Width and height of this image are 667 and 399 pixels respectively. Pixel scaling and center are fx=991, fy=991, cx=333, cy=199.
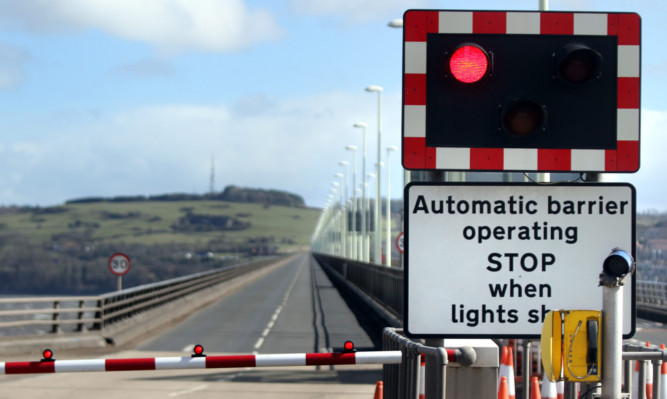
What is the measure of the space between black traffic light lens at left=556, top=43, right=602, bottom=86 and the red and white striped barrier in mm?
2339

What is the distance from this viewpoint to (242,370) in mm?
19234

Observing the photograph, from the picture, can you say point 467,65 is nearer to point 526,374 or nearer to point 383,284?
point 526,374

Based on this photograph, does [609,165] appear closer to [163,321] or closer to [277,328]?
[277,328]

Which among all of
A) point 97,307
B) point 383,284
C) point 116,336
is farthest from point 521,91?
point 383,284

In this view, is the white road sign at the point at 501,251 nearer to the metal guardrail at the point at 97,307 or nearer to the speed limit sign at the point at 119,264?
the metal guardrail at the point at 97,307

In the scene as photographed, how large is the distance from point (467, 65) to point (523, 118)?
37 cm

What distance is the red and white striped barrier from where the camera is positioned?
6504 mm

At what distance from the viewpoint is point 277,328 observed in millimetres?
29969

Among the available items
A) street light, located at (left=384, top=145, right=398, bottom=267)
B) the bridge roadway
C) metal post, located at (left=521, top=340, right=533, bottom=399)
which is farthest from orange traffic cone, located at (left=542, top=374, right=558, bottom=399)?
street light, located at (left=384, top=145, right=398, bottom=267)

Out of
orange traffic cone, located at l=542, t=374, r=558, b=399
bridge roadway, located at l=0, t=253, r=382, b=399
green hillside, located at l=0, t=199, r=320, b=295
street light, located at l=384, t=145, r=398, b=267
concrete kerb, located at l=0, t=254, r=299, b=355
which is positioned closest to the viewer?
orange traffic cone, located at l=542, t=374, r=558, b=399

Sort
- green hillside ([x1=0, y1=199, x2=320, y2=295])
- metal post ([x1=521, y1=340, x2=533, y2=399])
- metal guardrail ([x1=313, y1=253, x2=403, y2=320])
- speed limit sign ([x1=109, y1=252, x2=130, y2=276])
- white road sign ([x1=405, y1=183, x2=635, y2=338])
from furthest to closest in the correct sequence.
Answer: green hillside ([x1=0, y1=199, x2=320, y2=295])
speed limit sign ([x1=109, y1=252, x2=130, y2=276])
metal guardrail ([x1=313, y1=253, x2=403, y2=320])
metal post ([x1=521, y1=340, x2=533, y2=399])
white road sign ([x1=405, y1=183, x2=635, y2=338])

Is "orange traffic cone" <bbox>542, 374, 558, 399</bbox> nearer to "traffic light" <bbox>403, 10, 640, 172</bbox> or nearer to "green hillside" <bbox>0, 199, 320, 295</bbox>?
"traffic light" <bbox>403, 10, 640, 172</bbox>

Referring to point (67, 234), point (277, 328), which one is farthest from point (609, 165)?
point (67, 234)

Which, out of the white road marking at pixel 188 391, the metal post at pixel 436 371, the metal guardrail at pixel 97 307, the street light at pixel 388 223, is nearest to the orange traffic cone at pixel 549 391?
the metal post at pixel 436 371
